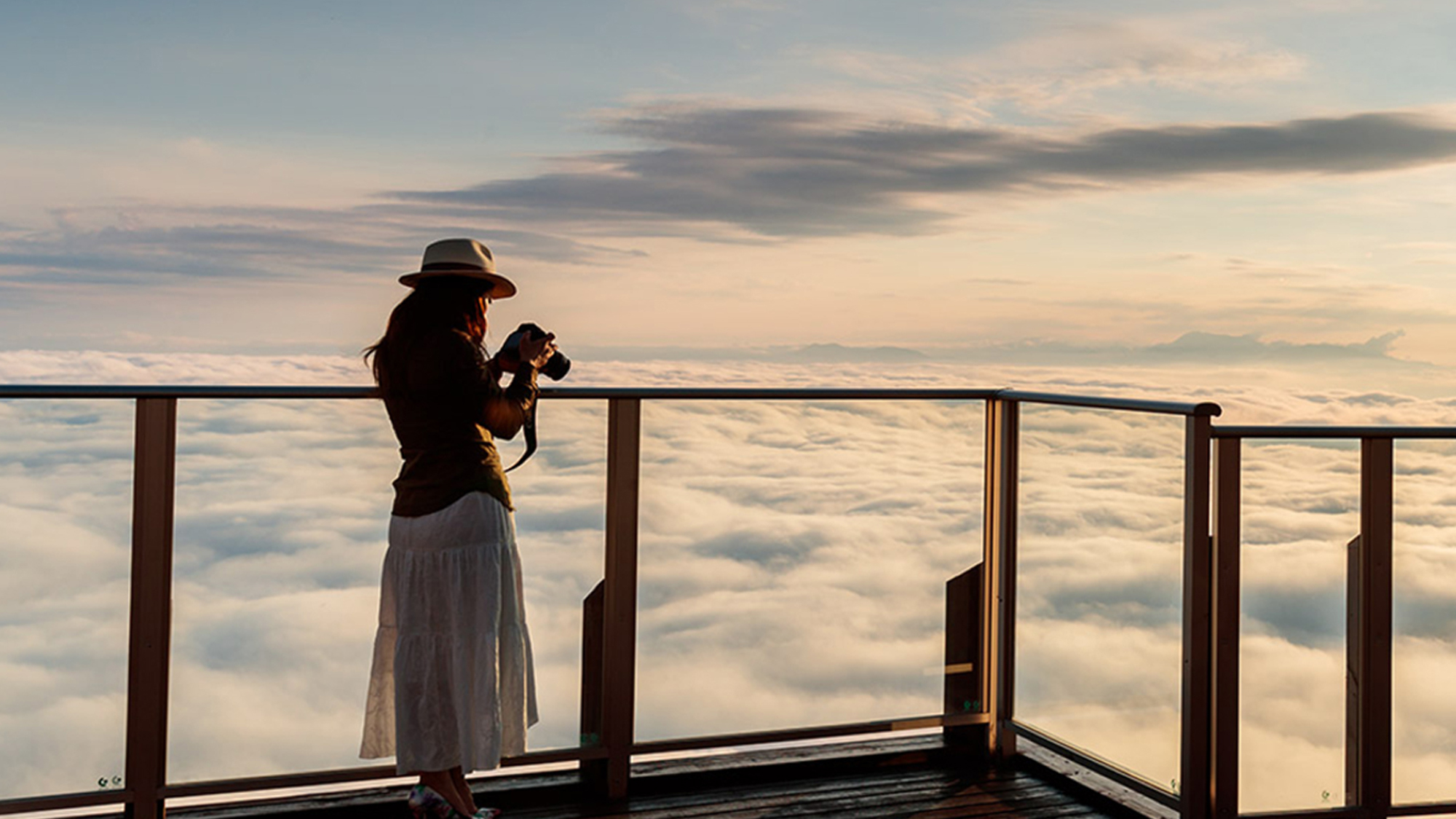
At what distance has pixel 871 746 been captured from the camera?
4.34 meters

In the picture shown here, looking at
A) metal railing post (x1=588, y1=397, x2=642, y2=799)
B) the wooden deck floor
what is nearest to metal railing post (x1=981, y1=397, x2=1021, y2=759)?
the wooden deck floor

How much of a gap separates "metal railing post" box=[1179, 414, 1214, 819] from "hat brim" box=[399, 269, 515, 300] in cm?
194

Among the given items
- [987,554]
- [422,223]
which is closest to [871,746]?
[987,554]

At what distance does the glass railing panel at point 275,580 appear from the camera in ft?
11.6

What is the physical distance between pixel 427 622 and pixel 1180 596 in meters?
2.14

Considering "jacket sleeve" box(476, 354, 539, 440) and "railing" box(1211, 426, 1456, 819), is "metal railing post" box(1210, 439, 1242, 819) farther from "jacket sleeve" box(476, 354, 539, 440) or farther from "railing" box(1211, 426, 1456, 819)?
"jacket sleeve" box(476, 354, 539, 440)

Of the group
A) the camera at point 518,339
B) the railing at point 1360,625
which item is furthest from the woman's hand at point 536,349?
the railing at point 1360,625

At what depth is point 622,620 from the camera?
392cm

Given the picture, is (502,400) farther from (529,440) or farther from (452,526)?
(529,440)

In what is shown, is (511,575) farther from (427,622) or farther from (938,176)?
(938,176)

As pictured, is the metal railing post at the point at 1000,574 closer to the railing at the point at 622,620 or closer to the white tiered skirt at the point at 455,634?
the railing at the point at 622,620

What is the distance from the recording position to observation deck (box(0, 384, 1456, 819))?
3.49m

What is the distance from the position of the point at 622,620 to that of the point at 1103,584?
1535mm

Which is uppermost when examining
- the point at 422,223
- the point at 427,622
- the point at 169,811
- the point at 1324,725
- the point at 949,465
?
the point at 422,223
